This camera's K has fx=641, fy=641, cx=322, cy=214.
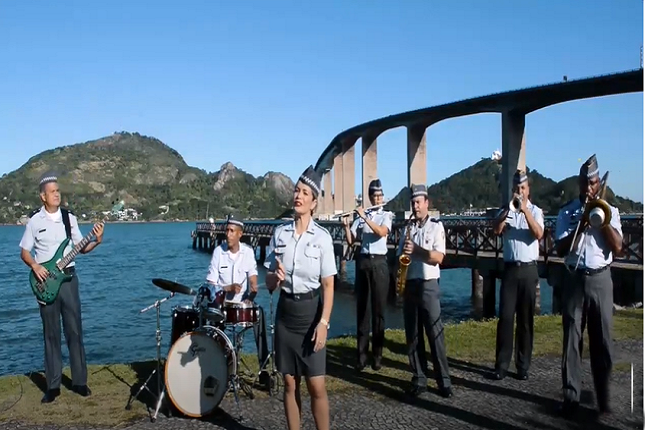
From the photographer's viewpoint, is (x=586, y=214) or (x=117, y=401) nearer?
(x=586, y=214)

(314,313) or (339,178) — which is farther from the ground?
(339,178)

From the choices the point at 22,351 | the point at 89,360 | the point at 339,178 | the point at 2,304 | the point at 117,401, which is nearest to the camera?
the point at 117,401

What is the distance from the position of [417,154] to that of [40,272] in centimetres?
5750

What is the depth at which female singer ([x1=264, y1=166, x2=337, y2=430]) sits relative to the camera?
4852 mm

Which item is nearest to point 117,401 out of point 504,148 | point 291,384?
point 291,384

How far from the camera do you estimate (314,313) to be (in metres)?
4.92

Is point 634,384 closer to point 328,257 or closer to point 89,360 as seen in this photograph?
point 328,257

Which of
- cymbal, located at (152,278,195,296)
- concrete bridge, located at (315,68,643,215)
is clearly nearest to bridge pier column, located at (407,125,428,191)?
concrete bridge, located at (315,68,643,215)

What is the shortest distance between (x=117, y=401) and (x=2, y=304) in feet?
81.7

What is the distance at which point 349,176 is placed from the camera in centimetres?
7906

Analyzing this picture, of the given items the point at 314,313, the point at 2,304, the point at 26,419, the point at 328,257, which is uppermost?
the point at 328,257

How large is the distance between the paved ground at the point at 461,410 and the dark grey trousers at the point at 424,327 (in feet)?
0.78

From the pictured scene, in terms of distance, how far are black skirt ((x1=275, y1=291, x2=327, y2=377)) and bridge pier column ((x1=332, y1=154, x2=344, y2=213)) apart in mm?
73125

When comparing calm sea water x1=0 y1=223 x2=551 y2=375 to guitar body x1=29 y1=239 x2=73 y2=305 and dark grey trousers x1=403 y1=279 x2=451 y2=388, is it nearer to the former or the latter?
dark grey trousers x1=403 y1=279 x2=451 y2=388
